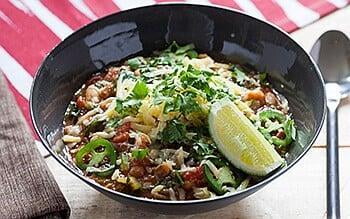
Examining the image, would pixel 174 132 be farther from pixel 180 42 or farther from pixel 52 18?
pixel 52 18

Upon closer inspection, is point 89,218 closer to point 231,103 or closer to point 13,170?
point 13,170

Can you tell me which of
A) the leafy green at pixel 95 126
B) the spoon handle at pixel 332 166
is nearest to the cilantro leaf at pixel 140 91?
the leafy green at pixel 95 126

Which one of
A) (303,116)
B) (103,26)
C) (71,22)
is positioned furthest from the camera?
(71,22)

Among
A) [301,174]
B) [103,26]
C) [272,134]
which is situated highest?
[103,26]

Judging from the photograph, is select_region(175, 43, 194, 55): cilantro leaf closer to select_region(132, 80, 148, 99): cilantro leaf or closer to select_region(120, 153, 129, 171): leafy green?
select_region(132, 80, 148, 99): cilantro leaf

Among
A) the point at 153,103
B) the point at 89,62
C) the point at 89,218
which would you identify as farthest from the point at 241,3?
the point at 89,218

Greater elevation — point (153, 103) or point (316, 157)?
point (153, 103)

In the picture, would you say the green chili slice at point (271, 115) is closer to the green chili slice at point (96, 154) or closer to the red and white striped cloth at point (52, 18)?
the green chili slice at point (96, 154)

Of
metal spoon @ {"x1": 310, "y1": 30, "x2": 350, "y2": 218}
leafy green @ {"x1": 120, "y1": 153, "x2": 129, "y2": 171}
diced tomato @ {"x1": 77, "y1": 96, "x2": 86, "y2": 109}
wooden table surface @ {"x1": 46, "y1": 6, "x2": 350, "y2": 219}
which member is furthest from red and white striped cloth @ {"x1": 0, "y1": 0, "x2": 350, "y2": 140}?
leafy green @ {"x1": 120, "y1": 153, "x2": 129, "y2": 171}
